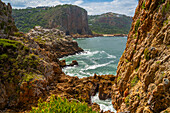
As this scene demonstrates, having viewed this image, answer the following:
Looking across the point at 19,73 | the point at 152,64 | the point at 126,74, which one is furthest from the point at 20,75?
the point at 152,64

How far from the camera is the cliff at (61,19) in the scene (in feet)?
474

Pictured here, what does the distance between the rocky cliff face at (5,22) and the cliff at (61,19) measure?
11752 centimetres

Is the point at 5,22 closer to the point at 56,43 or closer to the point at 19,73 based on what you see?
the point at 19,73

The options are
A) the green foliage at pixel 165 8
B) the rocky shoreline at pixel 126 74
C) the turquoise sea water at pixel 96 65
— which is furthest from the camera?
the turquoise sea water at pixel 96 65

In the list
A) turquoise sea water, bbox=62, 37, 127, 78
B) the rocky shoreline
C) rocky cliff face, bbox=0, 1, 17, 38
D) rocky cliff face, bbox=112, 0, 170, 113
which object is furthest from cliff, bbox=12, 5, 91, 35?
rocky cliff face, bbox=112, 0, 170, 113

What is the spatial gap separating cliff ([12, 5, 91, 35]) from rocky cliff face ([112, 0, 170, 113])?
136 m

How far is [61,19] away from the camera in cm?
15025

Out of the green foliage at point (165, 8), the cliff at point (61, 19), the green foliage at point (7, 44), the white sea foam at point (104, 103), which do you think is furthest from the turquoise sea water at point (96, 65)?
the cliff at point (61, 19)

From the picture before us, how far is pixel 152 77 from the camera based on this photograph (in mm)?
11539

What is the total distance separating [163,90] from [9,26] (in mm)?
25265

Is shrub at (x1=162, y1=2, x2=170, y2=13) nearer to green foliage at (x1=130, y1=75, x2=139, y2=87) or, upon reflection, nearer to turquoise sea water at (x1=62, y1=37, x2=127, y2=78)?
green foliage at (x1=130, y1=75, x2=139, y2=87)

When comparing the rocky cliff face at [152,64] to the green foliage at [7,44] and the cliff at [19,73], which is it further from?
the green foliage at [7,44]

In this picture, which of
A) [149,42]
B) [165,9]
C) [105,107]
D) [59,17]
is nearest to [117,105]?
[105,107]

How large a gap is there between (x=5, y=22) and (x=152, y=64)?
24.1 meters
